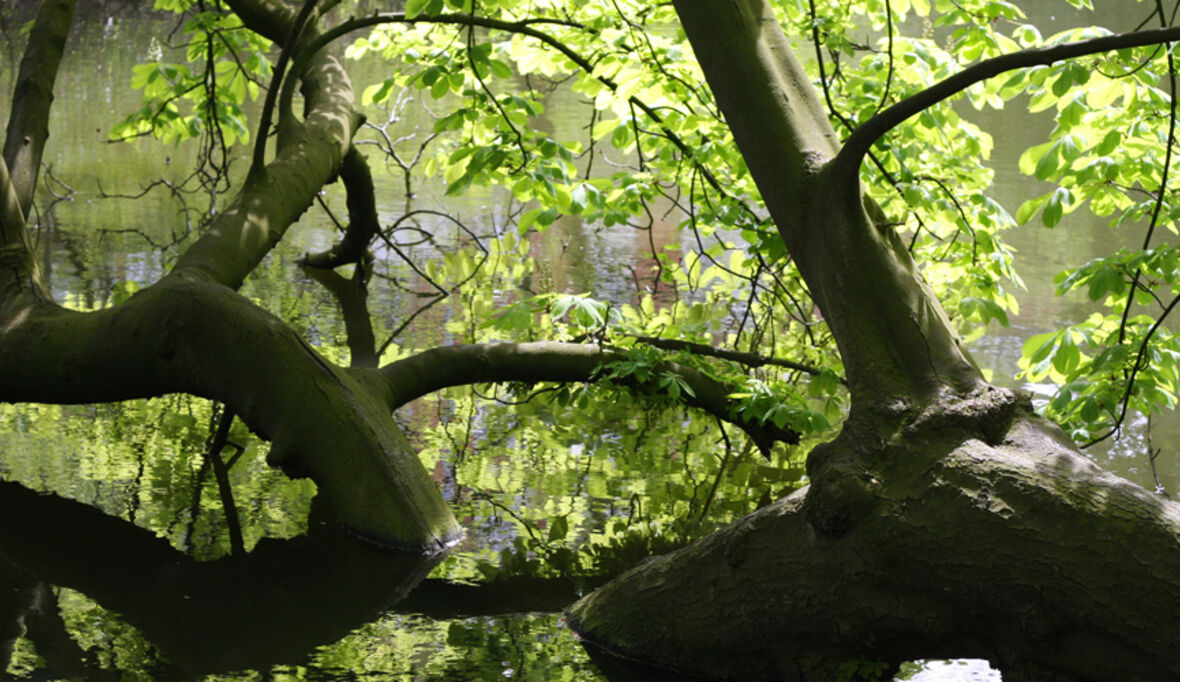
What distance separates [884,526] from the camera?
8.89ft

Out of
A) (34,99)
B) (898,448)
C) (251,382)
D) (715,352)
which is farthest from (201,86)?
(898,448)

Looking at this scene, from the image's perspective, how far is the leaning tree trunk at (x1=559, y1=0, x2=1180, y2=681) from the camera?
2459 mm

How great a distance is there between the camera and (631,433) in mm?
5691

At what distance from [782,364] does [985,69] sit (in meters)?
2.56

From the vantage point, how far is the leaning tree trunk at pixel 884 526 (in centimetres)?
246

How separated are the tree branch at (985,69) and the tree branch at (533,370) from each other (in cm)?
207

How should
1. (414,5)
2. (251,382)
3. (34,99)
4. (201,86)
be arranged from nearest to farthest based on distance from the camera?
1. (414,5)
2. (251,382)
3. (34,99)
4. (201,86)

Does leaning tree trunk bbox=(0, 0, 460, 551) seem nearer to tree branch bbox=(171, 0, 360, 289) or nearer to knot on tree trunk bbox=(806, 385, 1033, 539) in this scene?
tree branch bbox=(171, 0, 360, 289)

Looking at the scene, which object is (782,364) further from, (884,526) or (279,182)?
(279,182)

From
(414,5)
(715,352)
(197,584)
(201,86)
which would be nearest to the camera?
(197,584)

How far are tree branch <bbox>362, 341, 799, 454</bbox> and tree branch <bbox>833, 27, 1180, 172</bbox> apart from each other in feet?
6.79

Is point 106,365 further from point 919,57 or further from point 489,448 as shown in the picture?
point 919,57

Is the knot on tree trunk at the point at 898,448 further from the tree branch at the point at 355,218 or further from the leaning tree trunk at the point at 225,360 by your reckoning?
the tree branch at the point at 355,218

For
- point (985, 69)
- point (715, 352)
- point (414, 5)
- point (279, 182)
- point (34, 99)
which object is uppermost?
point (34, 99)
